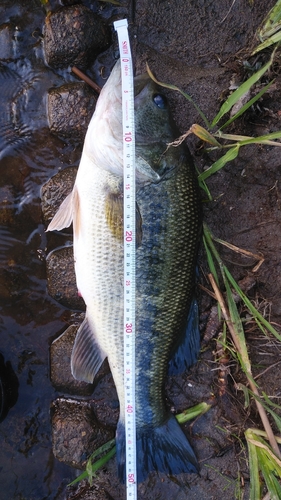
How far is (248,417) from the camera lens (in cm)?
247

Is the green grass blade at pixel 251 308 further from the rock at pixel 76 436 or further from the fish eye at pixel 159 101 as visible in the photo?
the rock at pixel 76 436

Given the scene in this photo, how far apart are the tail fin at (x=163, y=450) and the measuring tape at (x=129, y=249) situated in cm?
6

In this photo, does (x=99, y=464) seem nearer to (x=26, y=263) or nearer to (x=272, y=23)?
(x=26, y=263)

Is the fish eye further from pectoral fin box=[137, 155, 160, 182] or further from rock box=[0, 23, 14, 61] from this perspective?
rock box=[0, 23, 14, 61]

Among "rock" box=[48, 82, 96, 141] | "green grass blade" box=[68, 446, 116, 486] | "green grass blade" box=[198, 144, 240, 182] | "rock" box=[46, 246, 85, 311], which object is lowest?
"green grass blade" box=[68, 446, 116, 486]

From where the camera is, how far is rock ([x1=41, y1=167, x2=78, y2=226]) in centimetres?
251

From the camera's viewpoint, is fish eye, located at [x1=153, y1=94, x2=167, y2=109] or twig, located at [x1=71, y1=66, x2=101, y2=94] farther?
twig, located at [x1=71, y1=66, x2=101, y2=94]

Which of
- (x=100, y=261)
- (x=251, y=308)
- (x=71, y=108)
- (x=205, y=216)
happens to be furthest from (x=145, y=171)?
(x=251, y=308)

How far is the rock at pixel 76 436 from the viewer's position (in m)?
2.48

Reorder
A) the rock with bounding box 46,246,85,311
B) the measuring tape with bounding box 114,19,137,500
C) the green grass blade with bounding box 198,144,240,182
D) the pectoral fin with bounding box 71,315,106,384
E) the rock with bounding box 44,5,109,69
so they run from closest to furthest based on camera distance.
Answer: the measuring tape with bounding box 114,19,137,500
the green grass blade with bounding box 198,144,240,182
the pectoral fin with bounding box 71,315,106,384
the rock with bounding box 44,5,109,69
the rock with bounding box 46,246,85,311

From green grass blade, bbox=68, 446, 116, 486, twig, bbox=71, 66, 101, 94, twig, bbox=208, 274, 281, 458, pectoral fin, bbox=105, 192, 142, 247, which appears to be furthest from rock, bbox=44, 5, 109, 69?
green grass blade, bbox=68, 446, 116, 486

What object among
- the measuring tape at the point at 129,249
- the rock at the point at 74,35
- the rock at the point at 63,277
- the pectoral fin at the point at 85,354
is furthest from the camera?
the rock at the point at 63,277

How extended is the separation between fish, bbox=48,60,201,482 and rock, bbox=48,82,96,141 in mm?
467

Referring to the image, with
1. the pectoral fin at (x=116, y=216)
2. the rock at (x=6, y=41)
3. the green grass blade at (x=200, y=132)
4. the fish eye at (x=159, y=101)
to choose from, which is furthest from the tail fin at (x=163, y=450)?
the rock at (x=6, y=41)
